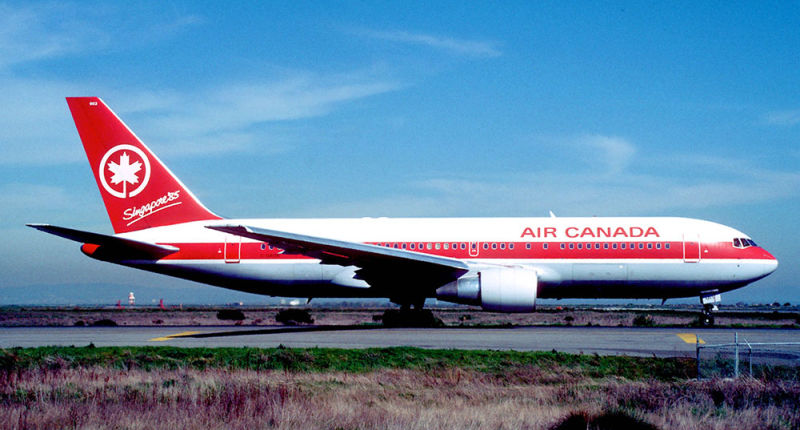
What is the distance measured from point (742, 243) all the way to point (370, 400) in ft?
62.3

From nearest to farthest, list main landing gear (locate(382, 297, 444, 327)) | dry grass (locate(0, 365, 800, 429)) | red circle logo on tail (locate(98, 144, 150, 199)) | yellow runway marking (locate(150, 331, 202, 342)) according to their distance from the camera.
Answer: dry grass (locate(0, 365, 800, 429))
yellow runway marking (locate(150, 331, 202, 342))
main landing gear (locate(382, 297, 444, 327))
red circle logo on tail (locate(98, 144, 150, 199))

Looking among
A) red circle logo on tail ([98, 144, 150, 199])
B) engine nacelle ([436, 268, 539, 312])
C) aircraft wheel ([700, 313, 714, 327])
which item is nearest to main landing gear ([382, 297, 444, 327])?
engine nacelle ([436, 268, 539, 312])

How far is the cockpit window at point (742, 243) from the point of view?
24.7 m

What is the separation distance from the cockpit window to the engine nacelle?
7.62 m

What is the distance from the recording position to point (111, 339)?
19641 mm

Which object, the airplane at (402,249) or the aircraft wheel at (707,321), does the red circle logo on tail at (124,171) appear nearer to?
the airplane at (402,249)

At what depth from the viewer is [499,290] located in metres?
21.9

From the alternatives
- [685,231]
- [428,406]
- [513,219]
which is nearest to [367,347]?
[428,406]

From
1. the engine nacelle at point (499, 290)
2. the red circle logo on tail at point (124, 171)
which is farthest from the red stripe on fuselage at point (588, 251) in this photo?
the red circle logo on tail at point (124, 171)

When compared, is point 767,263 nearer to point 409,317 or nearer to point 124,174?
point 409,317

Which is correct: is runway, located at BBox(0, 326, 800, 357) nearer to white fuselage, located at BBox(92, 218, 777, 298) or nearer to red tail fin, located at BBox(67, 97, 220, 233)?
white fuselage, located at BBox(92, 218, 777, 298)

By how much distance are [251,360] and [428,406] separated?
17.9 feet

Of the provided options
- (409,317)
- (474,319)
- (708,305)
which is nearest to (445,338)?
(409,317)

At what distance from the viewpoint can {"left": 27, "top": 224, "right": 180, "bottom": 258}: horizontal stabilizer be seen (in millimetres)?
21888
